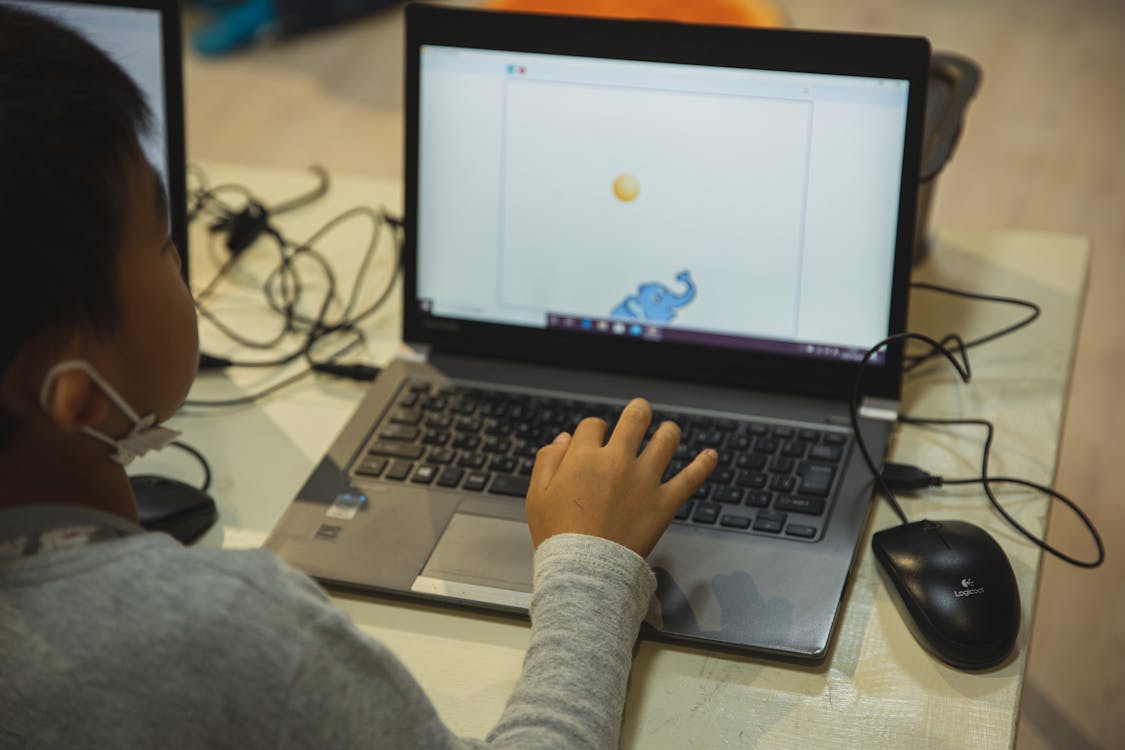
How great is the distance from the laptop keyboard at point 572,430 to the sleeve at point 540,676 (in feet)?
0.44

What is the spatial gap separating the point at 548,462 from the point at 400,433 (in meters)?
0.19

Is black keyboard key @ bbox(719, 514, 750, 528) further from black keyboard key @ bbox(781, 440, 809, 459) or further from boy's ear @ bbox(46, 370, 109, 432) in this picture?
boy's ear @ bbox(46, 370, 109, 432)

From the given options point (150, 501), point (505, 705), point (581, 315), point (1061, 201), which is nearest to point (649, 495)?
point (505, 705)

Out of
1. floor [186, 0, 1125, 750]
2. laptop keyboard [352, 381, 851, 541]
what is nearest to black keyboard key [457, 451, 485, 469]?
laptop keyboard [352, 381, 851, 541]

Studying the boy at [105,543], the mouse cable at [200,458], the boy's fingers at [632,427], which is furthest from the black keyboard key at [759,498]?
the mouse cable at [200,458]

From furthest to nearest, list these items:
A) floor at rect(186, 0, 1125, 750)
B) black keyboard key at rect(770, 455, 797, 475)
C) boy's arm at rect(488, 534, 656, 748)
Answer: floor at rect(186, 0, 1125, 750) → black keyboard key at rect(770, 455, 797, 475) → boy's arm at rect(488, 534, 656, 748)

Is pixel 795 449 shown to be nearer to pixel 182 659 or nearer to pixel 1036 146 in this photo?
pixel 182 659

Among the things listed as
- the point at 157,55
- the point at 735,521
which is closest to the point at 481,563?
the point at 735,521

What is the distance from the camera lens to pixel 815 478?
90cm

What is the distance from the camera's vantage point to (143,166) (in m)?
0.61

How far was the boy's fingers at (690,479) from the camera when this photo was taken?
2.64 ft

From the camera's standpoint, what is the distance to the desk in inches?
29.1

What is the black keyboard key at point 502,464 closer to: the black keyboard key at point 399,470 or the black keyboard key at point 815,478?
the black keyboard key at point 399,470

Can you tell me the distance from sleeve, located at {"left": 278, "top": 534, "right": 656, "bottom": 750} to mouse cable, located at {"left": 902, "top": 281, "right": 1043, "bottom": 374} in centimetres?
41
